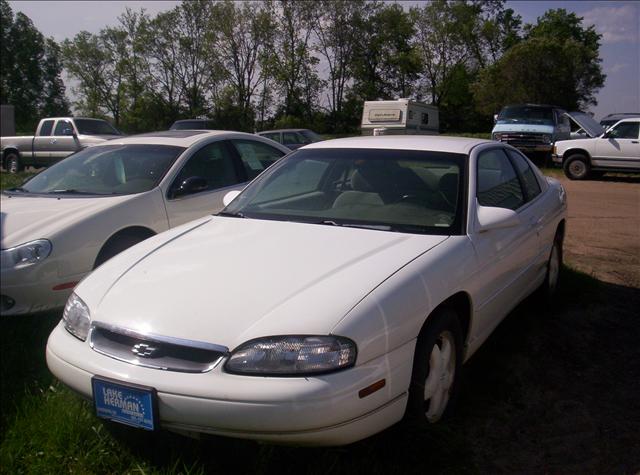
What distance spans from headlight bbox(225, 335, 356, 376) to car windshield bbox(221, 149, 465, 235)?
45.5 inches

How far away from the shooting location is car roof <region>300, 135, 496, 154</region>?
13.4ft

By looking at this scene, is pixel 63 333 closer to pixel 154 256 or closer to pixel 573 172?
pixel 154 256

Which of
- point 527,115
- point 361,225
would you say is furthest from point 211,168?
point 527,115

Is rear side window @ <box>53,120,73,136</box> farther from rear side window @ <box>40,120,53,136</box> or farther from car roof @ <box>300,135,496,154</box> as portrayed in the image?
car roof @ <box>300,135,496,154</box>

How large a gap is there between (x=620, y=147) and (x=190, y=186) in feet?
43.3

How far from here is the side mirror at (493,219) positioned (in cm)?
349

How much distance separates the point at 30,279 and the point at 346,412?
2.83 m

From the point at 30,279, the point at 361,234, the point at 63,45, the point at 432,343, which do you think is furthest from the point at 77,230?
the point at 63,45

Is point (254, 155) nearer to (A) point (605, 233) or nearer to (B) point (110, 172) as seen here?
(B) point (110, 172)

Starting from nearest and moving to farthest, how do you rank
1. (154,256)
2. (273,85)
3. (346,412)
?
(346,412)
(154,256)
(273,85)

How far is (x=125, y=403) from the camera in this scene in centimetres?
258

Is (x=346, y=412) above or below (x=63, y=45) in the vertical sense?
below

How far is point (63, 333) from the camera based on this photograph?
3035 mm

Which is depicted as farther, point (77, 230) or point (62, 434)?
point (77, 230)
